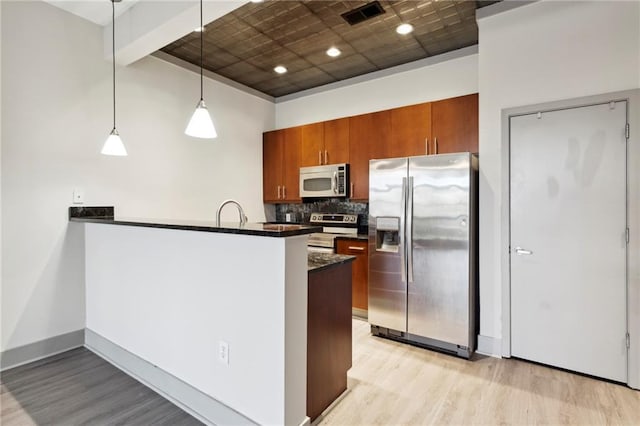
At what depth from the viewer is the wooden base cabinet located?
1.84 m

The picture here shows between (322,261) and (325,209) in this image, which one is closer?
(322,261)

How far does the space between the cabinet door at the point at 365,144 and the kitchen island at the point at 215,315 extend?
7.44 ft

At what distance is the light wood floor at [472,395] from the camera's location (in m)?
1.92

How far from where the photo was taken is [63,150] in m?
2.75

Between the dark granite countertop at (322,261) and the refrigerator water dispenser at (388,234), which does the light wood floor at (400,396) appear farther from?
the refrigerator water dispenser at (388,234)

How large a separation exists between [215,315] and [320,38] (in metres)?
2.80

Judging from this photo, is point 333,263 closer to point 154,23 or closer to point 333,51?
point 154,23

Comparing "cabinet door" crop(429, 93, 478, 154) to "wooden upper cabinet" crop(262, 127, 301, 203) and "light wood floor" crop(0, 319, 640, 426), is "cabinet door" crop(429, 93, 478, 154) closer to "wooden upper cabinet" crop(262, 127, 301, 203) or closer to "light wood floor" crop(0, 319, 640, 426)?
"wooden upper cabinet" crop(262, 127, 301, 203)

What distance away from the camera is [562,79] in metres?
2.49

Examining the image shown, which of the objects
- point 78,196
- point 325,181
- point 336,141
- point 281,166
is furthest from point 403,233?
point 78,196

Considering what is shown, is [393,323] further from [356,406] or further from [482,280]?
[356,406]

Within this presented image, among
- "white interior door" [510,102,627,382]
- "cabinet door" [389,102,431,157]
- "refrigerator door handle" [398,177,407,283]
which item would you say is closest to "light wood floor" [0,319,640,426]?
"white interior door" [510,102,627,382]

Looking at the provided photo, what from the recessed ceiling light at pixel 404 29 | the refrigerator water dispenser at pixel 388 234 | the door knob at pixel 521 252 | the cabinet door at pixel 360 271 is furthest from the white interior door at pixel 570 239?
the cabinet door at pixel 360 271

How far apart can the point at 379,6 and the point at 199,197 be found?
277 cm
